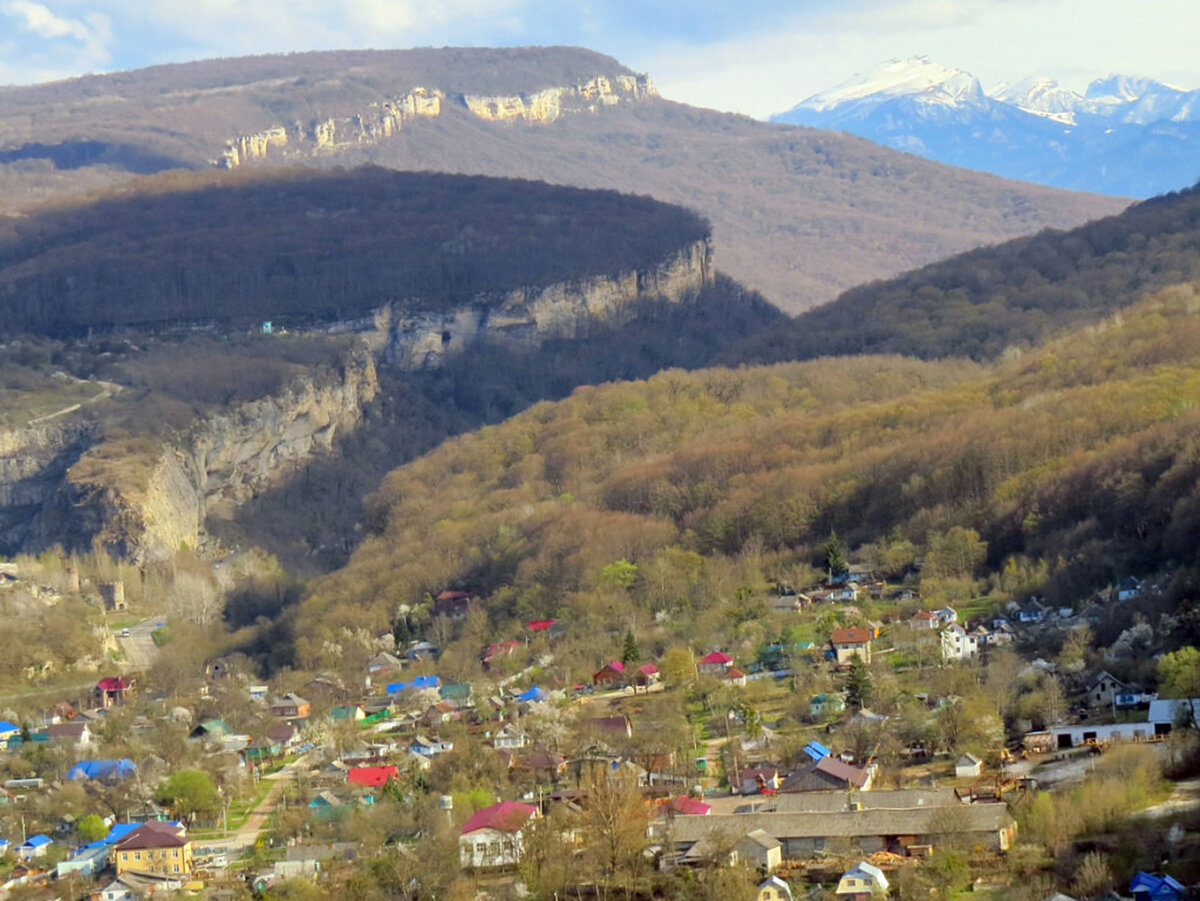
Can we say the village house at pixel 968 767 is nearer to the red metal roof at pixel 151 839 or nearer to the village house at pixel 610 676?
the red metal roof at pixel 151 839

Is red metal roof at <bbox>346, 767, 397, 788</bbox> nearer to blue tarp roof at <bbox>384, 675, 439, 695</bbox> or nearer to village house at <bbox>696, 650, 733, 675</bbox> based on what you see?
village house at <bbox>696, 650, 733, 675</bbox>

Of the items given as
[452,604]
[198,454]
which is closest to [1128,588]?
[452,604]

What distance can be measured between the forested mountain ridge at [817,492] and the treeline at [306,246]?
44.7 meters

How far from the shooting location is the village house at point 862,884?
34938 millimetres

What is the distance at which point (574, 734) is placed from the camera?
157 feet

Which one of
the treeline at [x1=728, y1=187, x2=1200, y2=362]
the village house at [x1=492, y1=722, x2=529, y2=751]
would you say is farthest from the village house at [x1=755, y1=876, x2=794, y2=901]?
the treeline at [x1=728, y1=187, x2=1200, y2=362]

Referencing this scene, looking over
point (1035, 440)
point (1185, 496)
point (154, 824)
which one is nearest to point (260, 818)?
point (154, 824)

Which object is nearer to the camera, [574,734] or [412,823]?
[412,823]

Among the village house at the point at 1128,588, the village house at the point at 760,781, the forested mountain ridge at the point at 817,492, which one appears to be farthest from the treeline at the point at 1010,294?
the village house at the point at 760,781

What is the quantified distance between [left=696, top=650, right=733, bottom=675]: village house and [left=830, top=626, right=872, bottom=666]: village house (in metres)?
2.30

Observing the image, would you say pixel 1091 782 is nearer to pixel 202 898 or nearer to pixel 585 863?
pixel 585 863

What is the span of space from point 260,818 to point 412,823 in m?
4.97

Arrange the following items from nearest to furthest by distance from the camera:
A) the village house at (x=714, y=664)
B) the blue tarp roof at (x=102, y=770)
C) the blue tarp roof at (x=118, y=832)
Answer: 1. the blue tarp roof at (x=118, y=832)
2. the blue tarp roof at (x=102, y=770)
3. the village house at (x=714, y=664)

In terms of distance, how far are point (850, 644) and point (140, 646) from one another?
86.4 feet
